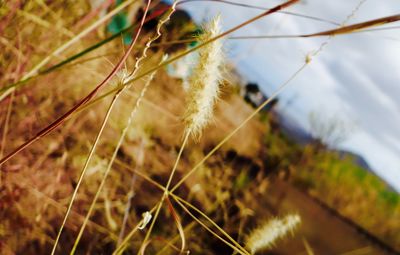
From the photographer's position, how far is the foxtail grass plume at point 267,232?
703 mm

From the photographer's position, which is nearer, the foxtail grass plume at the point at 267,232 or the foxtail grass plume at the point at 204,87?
the foxtail grass plume at the point at 204,87

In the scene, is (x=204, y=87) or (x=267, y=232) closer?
(x=204, y=87)

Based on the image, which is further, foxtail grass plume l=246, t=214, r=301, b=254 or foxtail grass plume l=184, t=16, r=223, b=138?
foxtail grass plume l=246, t=214, r=301, b=254

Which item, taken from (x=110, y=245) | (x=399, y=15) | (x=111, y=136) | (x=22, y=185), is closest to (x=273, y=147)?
(x=111, y=136)

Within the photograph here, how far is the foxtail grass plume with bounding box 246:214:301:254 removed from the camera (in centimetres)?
70

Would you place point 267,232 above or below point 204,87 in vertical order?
below

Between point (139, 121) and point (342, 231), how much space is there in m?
3.52

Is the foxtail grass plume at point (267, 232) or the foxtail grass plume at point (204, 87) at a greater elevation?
the foxtail grass plume at point (204, 87)

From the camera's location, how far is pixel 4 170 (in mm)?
951

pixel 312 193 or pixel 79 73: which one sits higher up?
pixel 312 193

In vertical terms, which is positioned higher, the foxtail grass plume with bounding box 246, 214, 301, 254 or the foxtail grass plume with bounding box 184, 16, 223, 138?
the foxtail grass plume with bounding box 184, 16, 223, 138

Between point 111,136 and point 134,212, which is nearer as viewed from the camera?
point 134,212

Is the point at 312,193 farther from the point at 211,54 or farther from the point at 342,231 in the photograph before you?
the point at 211,54

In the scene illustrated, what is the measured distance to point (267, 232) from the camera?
0.74m
